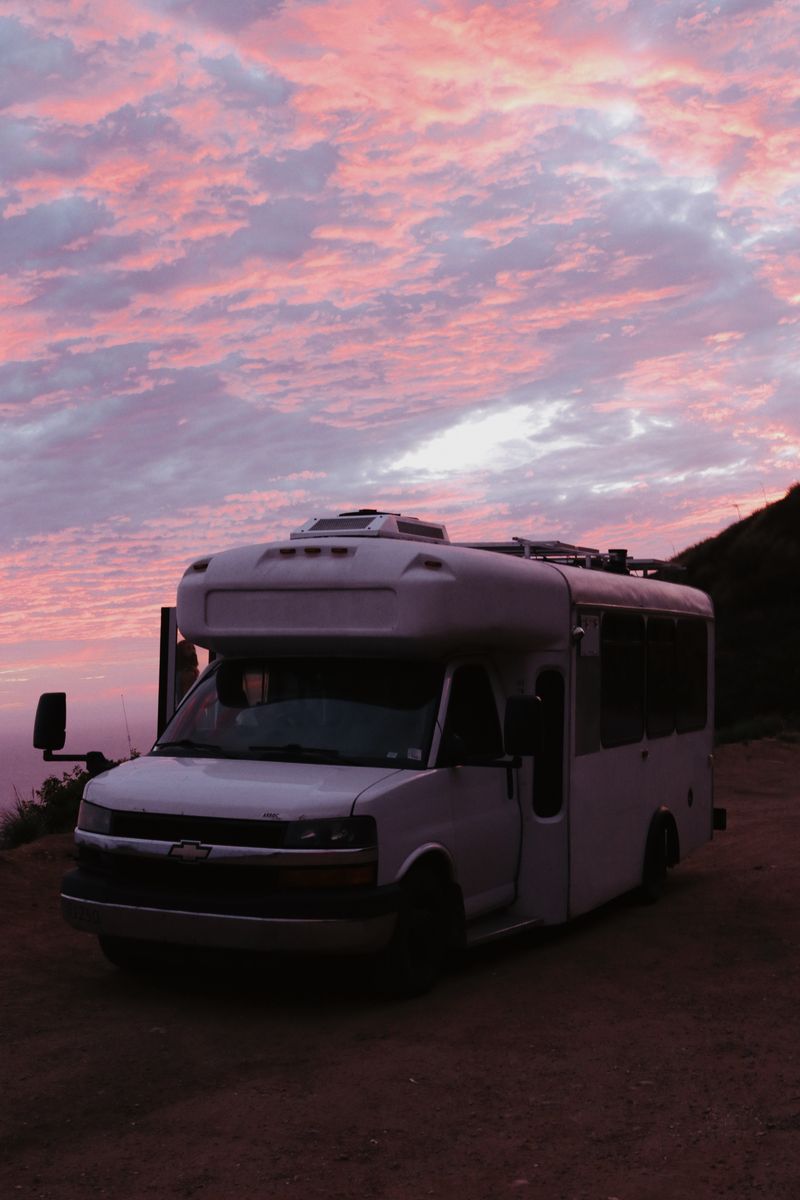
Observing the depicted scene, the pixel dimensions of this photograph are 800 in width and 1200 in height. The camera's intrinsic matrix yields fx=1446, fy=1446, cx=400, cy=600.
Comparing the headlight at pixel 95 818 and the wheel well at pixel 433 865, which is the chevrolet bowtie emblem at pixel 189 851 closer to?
the headlight at pixel 95 818

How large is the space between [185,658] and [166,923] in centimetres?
599

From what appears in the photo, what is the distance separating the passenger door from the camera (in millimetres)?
8938

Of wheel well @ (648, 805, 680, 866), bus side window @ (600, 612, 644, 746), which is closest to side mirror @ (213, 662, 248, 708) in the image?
bus side window @ (600, 612, 644, 746)

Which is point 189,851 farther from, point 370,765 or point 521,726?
point 521,726

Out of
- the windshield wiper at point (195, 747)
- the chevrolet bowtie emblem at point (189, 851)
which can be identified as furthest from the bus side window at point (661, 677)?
the chevrolet bowtie emblem at point (189, 851)

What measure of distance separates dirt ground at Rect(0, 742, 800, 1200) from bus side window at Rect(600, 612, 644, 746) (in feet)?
5.29

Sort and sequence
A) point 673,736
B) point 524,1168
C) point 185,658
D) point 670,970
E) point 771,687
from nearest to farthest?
point 524,1168
point 670,970
point 673,736
point 185,658
point 771,687

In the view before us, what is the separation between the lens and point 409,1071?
7078mm

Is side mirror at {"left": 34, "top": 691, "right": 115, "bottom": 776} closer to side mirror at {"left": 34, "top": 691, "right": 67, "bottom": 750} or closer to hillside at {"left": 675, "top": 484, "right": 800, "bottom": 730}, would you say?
side mirror at {"left": 34, "top": 691, "right": 67, "bottom": 750}

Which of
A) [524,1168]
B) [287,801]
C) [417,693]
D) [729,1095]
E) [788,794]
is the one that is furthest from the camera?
[788,794]

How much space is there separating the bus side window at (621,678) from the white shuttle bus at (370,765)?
4cm

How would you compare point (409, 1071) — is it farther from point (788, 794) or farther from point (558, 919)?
point (788, 794)

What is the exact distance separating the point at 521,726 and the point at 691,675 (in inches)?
203

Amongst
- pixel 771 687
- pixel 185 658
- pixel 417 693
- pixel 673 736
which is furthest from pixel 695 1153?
pixel 771 687
